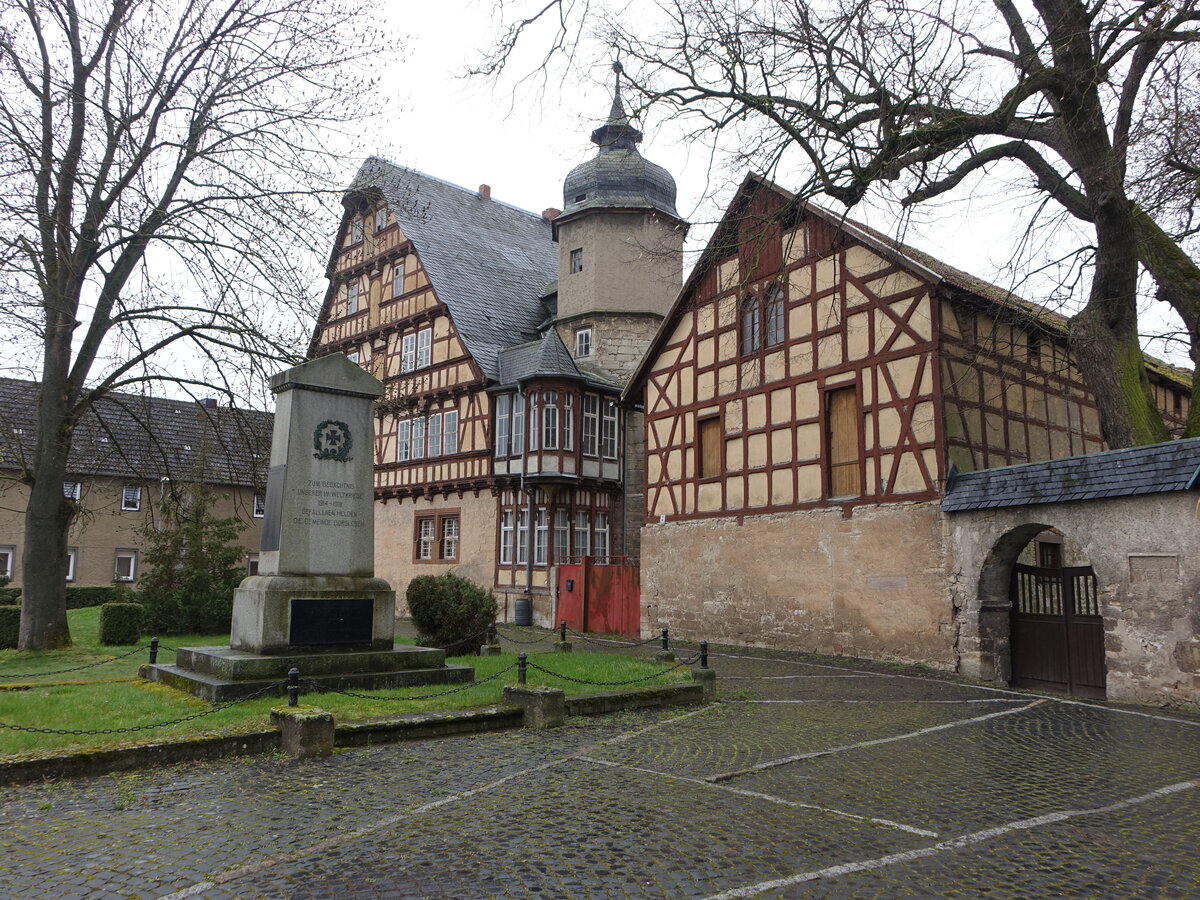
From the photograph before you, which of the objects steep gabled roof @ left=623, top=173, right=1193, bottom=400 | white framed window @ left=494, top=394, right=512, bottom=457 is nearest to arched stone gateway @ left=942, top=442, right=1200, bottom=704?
steep gabled roof @ left=623, top=173, right=1193, bottom=400

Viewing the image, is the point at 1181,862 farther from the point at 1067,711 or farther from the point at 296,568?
the point at 296,568

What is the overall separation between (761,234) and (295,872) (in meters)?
10.0

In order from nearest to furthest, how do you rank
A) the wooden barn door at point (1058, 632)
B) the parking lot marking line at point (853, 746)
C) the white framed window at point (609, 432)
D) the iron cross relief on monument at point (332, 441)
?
the parking lot marking line at point (853, 746), the iron cross relief on monument at point (332, 441), the wooden barn door at point (1058, 632), the white framed window at point (609, 432)

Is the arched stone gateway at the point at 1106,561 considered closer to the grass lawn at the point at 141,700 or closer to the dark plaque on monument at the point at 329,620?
the grass lawn at the point at 141,700

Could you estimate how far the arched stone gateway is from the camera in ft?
39.7

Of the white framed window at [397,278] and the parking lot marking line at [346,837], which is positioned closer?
the parking lot marking line at [346,837]

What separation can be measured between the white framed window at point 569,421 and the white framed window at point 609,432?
4.08ft

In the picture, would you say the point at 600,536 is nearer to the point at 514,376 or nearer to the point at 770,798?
the point at 514,376

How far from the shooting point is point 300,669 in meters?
10.2

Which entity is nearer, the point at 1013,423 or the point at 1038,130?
the point at 1038,130

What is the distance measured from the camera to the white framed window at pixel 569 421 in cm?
2645

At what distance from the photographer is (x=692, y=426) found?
21.5 meters

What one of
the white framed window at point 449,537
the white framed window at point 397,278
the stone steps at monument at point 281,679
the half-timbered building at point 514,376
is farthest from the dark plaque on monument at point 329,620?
the white framed window at point 397,278

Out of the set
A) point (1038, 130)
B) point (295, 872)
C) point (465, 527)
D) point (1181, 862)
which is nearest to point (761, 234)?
point (1038, 130)
